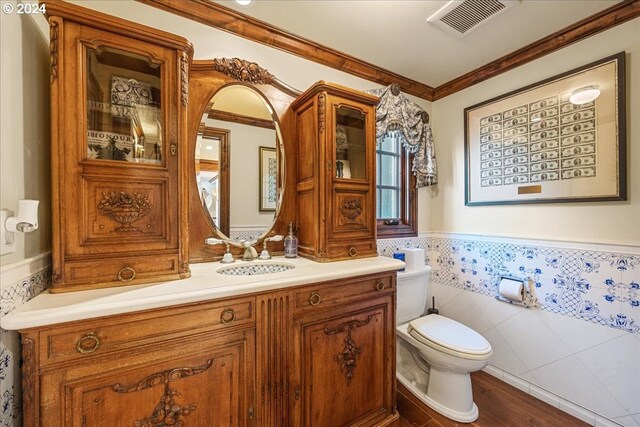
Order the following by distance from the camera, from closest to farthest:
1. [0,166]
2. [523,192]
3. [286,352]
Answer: [0,166]
[286,352]
[523,192]

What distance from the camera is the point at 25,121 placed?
33.0 inches

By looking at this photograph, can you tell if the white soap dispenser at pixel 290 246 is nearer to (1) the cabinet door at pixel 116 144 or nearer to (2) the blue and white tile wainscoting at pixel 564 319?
(1) the cabinet door at pixel 116 144

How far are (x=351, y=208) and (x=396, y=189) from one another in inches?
34.0

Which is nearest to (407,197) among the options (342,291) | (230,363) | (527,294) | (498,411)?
(527,294)

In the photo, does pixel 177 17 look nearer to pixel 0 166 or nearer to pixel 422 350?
pixel 0 166

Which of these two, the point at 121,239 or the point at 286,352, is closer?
the point at 121,239

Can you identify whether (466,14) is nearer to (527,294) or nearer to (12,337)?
(527,294)

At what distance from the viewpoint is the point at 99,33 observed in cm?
92

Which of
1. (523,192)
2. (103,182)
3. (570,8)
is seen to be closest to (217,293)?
(103,182)

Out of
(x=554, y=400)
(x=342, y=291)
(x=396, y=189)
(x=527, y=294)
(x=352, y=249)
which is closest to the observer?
(x=342, y=291)

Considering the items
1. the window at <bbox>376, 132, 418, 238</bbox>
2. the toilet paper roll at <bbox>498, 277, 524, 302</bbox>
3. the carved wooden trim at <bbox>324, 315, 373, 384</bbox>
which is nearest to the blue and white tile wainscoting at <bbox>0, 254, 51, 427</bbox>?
the carved wooden trim at <bbox>324, 315, 373, 384</bbox>

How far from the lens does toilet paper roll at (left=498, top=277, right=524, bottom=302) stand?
1.72 m

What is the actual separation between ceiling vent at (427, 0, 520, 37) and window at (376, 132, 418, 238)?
0.76 meters

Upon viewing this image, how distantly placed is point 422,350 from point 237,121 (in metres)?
1.78
